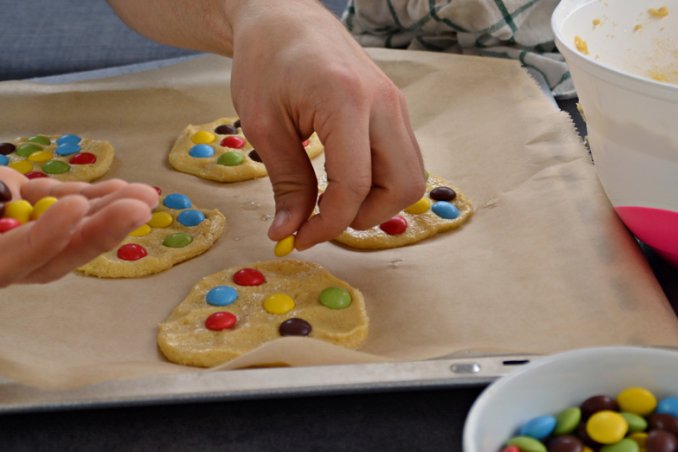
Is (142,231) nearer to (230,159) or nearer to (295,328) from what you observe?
(230,159)

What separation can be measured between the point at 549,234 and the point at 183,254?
448 millimetres

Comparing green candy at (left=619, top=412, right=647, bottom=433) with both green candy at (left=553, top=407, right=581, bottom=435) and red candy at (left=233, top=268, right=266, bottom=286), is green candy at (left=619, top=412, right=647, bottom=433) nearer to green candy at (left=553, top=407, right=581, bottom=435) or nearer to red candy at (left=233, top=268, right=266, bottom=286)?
green candy at (left=553, top=407, right=581, bottom=435)

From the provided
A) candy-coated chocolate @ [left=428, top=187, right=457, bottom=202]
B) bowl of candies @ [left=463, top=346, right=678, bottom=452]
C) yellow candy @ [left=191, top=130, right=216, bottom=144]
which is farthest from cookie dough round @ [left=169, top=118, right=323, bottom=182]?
bowl of candies @ [left=463, top=346, right=678, bottom=452]

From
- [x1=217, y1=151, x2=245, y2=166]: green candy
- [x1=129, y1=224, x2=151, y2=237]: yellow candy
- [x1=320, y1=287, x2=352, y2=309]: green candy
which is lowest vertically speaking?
[x1=129, y1=224, x2=151, y2=237]: yellow candy

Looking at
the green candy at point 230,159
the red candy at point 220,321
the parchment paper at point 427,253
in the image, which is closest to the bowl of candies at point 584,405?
the parchment paper at point 427,253

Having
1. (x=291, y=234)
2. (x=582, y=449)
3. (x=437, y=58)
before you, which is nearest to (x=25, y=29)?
(x=437, y=58)

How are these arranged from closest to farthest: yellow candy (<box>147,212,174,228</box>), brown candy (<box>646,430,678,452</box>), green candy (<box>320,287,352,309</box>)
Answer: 1. brown candy (<box>646,430,678,452</box>)
2. green candy (<box>320,287,352,309</box>)
3. yellow candy (<box>147,212,174,228</box>)

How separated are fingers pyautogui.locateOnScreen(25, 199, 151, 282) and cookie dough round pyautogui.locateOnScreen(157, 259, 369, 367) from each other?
9.4 inches

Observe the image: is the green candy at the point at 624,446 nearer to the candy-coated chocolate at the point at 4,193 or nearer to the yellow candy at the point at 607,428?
the yellow candy at the point at 607,428

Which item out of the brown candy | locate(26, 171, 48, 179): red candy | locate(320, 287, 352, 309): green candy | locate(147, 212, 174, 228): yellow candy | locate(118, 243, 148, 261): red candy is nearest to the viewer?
the brown candy

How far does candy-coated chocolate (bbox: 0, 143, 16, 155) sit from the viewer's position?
4.68 ft

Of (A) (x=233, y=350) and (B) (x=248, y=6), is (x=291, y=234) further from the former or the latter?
(B) (x=248, y=6)

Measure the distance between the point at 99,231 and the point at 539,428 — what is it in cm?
36

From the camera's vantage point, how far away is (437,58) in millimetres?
1556
